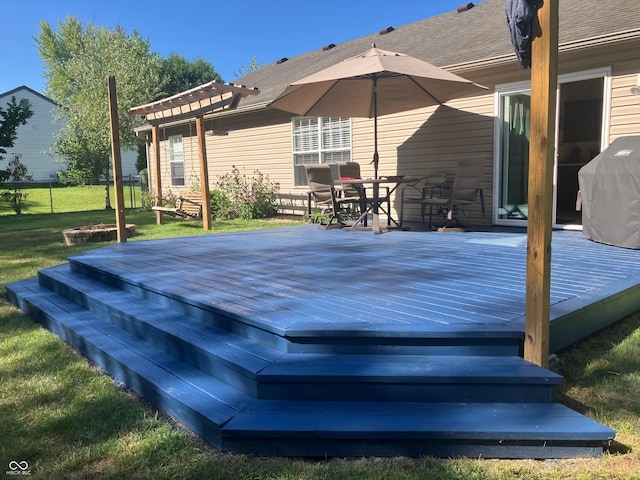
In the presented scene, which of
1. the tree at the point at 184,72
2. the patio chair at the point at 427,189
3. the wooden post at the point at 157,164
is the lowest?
the patio chair at the point at 427,189

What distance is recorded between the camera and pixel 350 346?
89.8 inches

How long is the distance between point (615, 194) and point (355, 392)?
373cm

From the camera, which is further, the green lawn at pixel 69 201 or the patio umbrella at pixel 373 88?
the green lawn at pixel 69 201

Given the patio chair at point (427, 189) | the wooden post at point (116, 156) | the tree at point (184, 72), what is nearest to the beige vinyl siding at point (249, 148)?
the patio chair at point (427, 189)

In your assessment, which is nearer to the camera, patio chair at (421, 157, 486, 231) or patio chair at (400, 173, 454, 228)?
patio chair at (421, 157, 486, 231)

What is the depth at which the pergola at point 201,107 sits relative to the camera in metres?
7.31

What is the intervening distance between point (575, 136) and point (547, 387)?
8458 millimetres

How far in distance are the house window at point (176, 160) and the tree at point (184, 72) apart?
2476cm

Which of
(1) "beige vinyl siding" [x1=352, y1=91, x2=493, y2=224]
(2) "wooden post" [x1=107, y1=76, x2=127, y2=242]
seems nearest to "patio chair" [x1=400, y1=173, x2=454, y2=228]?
(1) "beige vinyl siding" [x1=352, y1=91, x2=493, y2=224]

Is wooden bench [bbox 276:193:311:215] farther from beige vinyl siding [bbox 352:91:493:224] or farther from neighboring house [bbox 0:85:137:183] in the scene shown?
neighboring house [bbox 0:85:137:183]

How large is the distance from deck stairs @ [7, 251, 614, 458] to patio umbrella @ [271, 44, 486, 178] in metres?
3.69

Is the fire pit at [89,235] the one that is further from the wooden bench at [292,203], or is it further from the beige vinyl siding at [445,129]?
the beige vinyl siding at [445,129]

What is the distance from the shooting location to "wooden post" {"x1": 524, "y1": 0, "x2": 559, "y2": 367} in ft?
6.61

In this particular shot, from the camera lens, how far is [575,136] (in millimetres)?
9117
